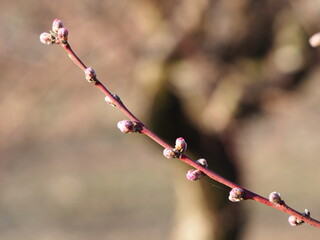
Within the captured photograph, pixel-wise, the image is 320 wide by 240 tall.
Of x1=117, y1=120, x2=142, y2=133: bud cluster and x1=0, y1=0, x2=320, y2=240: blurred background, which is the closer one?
x1=117, y1=120, x2=142, y2=133: bud cluster

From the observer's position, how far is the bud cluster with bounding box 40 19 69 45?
4.64 ft

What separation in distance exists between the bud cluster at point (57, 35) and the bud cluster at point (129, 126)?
22cm

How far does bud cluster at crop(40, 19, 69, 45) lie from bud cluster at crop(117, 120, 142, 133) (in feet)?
0.73

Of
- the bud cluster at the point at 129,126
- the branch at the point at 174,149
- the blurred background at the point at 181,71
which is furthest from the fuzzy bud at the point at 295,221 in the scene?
the blurred background at the point at 181,71

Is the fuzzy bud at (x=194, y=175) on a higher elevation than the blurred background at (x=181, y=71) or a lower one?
lower

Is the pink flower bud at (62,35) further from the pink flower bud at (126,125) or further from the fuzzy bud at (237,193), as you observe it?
the fuzzy bud at (237,193)

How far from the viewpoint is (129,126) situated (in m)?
1.49

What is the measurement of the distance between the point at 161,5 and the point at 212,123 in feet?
4.28

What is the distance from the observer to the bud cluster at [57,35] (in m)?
1.42

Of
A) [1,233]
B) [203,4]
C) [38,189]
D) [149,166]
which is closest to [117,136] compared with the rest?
[149,166]

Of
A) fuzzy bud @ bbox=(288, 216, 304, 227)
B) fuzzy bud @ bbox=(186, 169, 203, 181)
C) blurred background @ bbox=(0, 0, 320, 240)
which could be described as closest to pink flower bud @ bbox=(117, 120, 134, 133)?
fuzzy bud @ bbox=(186, 169, 203, 181)

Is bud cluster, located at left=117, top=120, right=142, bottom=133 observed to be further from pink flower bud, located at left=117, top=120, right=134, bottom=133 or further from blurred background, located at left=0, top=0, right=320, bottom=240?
blurred background, located at left=0, top=0, right=320, bottom=240

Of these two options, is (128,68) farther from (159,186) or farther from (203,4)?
(159,186)

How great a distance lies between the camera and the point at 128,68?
21.2ft
